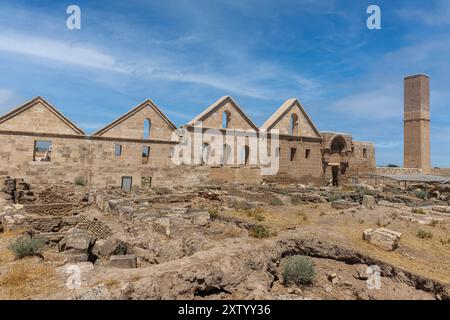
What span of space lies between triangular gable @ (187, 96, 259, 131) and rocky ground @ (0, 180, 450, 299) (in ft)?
33.9

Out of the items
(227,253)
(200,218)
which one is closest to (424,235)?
(227,253)

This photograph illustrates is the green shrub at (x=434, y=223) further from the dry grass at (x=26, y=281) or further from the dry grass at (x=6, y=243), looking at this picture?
the dry grass at (x=6, y=243)

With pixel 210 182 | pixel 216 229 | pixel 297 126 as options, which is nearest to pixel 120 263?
pixel 216 229

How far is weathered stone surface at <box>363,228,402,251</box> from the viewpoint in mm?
7828

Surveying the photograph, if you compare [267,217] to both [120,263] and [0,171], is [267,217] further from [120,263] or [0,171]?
[0,171]

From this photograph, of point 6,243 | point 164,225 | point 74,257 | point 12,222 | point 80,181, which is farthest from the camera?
point 80,181

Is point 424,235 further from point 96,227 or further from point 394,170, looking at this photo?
point 394,170

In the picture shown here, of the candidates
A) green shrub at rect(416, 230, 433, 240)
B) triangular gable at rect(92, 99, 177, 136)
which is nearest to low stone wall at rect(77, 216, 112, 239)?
triangular gable at rect(92, 99, 177, 136)

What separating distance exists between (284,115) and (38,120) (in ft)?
60.1

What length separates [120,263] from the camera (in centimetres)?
684

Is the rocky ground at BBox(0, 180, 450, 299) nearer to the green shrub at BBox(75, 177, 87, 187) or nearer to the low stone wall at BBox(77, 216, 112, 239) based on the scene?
the low stone wall at BBox(77, 216, 112, 239)

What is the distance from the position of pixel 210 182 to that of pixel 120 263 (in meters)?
16.3

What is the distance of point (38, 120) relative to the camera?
747 inches

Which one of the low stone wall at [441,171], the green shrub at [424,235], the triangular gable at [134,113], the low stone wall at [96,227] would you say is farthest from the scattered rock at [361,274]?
the low stone wall at [441,171]
